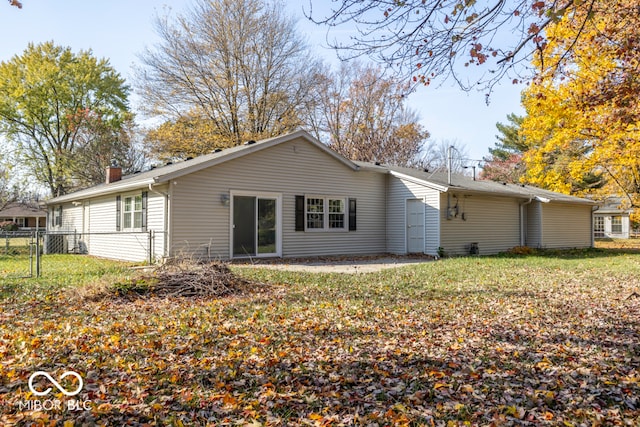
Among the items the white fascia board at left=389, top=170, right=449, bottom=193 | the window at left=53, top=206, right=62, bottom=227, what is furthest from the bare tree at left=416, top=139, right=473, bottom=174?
the window at left=53, top=206, right=62, bottom=227

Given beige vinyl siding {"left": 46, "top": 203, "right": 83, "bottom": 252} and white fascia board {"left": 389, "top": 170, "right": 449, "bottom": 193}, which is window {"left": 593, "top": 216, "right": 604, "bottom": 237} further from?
beige vinyl siding {"left": 46, "top": 203, "right": 83, "bottom": 252}

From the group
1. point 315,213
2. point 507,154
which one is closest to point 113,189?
point 315,213

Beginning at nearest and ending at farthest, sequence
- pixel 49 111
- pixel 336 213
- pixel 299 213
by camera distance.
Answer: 1. pixel 299 213
2. pixel 336 213
3. pixel 49 111

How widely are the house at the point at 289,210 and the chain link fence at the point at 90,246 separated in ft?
0.23

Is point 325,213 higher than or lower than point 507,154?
lower

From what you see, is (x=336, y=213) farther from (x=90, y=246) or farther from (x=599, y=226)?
(x=599, y=226)

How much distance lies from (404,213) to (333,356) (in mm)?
12181

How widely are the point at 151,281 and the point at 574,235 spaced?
2041cm

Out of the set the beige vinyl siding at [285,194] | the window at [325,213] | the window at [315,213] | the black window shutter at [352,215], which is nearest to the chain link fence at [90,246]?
the beige vinyl siding at [285,194]

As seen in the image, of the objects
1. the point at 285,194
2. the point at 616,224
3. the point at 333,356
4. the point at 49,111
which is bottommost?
the point at 333,356

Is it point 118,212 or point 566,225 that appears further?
point 566,225

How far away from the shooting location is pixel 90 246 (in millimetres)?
16625

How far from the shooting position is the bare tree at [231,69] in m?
22.8

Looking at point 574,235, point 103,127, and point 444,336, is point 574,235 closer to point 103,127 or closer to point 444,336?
point 444,336
